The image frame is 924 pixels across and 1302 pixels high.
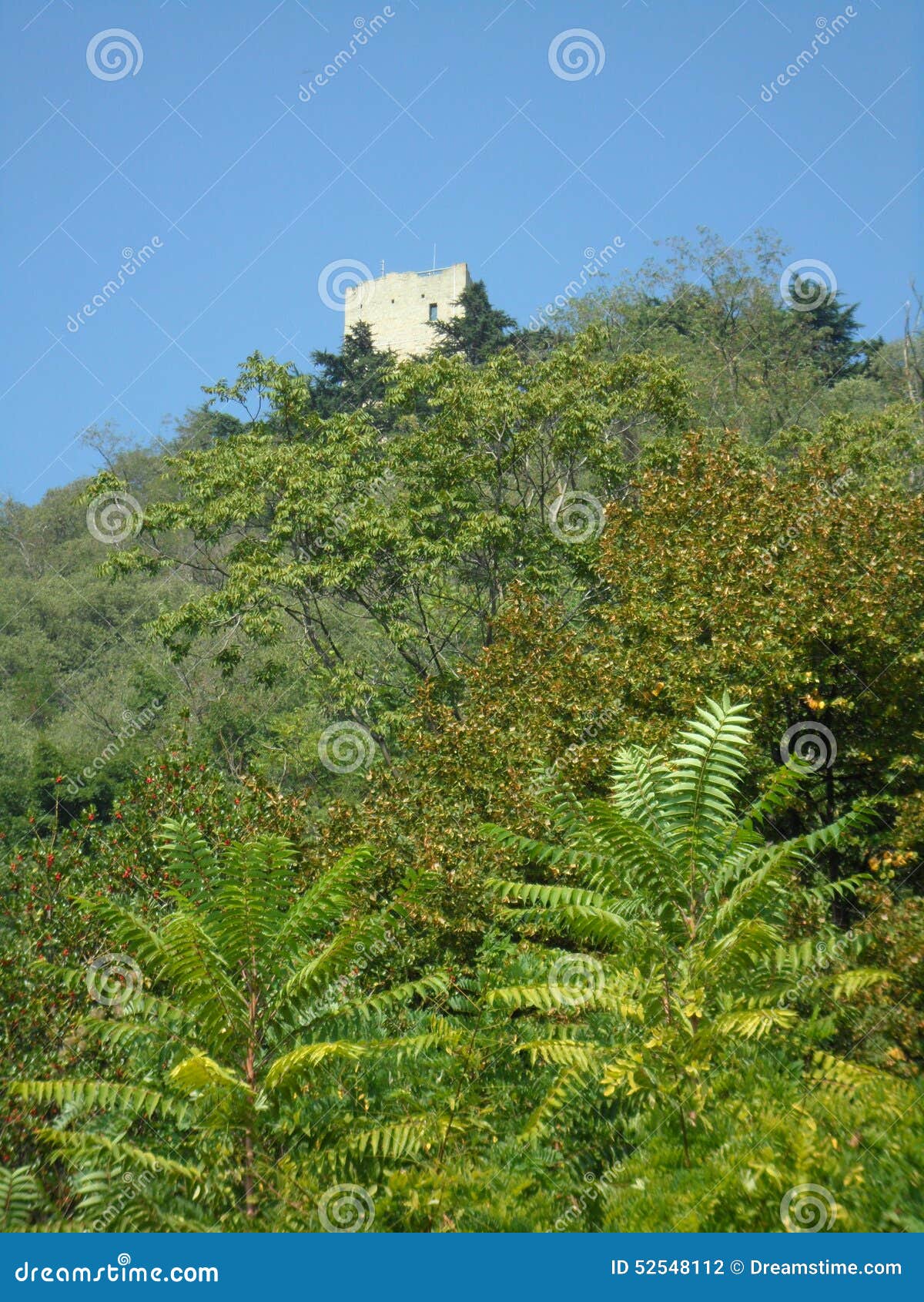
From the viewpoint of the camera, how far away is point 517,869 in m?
10.9

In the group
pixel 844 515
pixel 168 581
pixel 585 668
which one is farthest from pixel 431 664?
pixel 168 581

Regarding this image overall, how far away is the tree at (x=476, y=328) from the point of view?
1647 inches

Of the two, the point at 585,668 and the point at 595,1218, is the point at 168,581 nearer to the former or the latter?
the point at 585,668

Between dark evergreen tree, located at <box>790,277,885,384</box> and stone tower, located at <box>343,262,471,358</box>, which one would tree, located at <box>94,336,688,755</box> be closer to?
dark evergreen tree, located at <box>790,277,885,384</box>

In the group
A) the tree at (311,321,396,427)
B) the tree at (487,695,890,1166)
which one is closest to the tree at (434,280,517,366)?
the tree at (311,321,396,427)

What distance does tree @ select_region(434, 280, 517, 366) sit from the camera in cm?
4184

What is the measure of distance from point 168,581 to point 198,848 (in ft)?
174

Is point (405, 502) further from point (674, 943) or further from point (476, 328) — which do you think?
point (476, 328)

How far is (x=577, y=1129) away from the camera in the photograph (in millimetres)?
6004

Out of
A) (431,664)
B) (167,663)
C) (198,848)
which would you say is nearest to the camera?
(198,848)

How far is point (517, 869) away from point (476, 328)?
3437 centimetres

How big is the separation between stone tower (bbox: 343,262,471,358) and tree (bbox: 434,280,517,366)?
16.7 m

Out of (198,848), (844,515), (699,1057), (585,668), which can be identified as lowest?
(699,1057)

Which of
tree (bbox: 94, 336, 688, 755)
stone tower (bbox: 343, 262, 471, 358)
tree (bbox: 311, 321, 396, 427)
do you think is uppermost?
stone tower (bbox: 343, 262, 471, 358)
